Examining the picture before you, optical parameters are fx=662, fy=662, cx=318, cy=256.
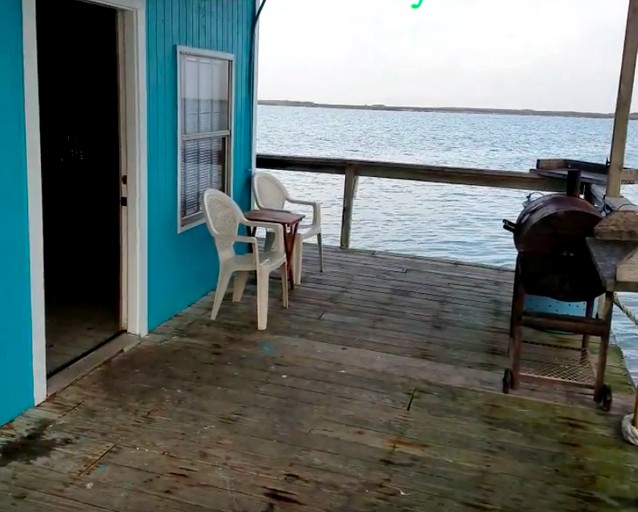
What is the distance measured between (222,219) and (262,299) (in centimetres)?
71

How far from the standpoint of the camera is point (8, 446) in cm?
264

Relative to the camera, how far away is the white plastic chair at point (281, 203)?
17.2 ft

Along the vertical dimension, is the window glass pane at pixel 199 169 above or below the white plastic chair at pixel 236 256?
above


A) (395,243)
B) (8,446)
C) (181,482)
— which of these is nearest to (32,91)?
(8,446)

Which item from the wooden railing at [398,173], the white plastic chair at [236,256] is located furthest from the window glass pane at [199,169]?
the wooden railing at [398,173]

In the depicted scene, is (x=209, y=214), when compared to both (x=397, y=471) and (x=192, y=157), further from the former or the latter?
(x=397, y=471)

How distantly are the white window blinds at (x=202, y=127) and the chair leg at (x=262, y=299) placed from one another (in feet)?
2.36

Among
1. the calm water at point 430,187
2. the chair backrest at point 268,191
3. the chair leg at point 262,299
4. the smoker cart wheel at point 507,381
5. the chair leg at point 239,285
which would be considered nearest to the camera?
the smoker cart wheel at point 507,381

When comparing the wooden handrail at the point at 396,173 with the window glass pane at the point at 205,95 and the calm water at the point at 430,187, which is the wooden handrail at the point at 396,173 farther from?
the window glass pane at the point at 205,95

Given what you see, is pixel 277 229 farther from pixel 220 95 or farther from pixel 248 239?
pixel 220 95

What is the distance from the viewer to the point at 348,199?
20.9 ft

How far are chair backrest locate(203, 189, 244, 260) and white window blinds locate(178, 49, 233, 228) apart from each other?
198 mm

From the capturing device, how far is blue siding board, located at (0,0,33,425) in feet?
8.62

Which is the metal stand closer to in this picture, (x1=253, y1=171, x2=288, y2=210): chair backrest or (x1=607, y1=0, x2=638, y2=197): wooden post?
(x1=607, y1=0, x2=638, y2=197): wooden post
